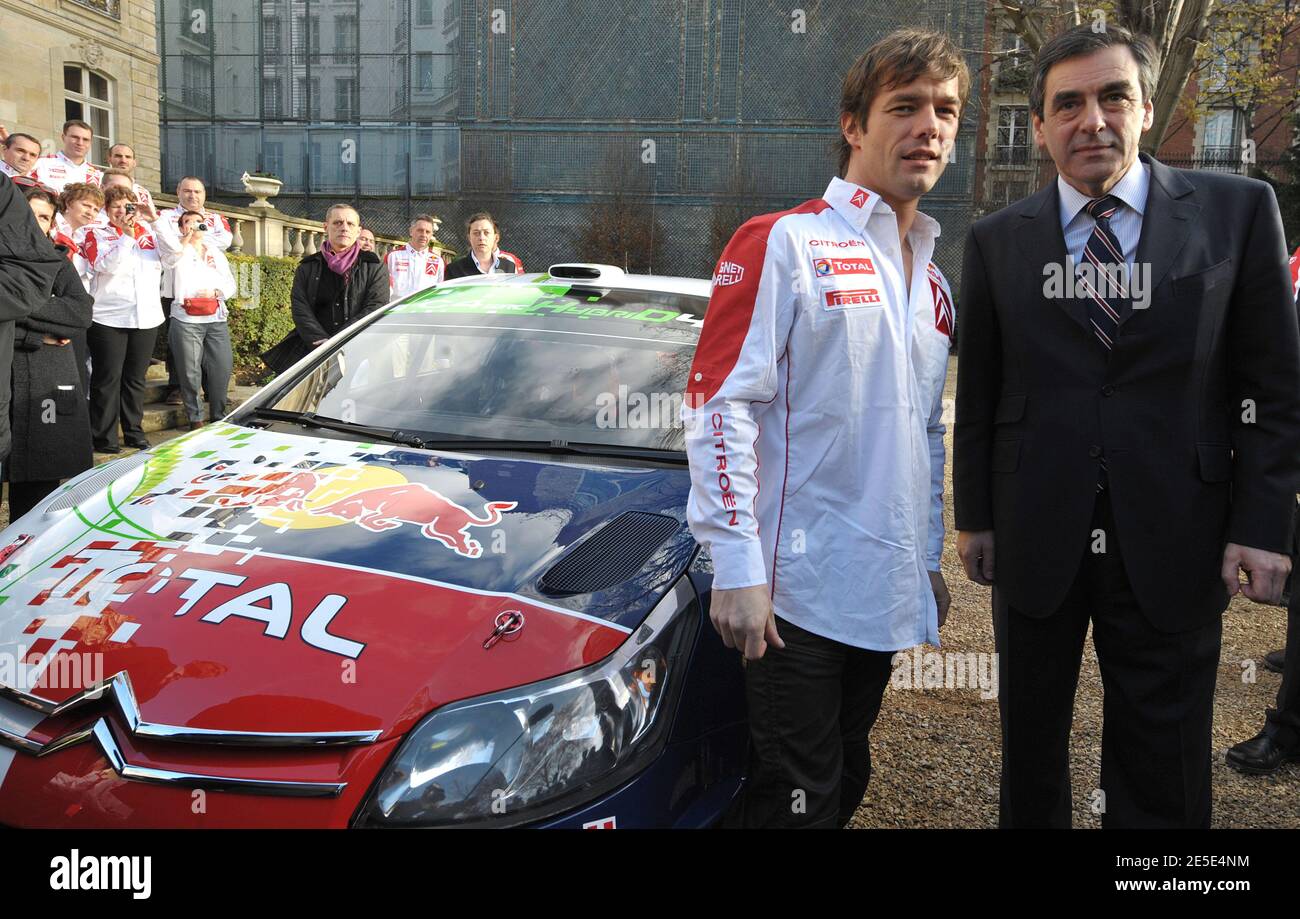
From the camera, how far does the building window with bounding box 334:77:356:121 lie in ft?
96.6

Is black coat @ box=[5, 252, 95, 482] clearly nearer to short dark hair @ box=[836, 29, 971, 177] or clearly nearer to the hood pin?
the hood pin

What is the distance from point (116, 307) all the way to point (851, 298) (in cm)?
714

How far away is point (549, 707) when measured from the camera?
6.46 feet

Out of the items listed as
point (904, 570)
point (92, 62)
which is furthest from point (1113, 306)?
point (92, 62)

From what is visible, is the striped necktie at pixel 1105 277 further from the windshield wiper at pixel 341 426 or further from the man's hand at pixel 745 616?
the windshield wiper at pixel 341 426

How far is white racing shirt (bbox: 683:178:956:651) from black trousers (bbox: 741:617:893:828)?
0.06 metres

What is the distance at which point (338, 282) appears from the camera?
7.09 meters

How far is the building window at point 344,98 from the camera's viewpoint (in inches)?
1160

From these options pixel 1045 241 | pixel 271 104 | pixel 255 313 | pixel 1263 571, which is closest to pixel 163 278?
pixel 255 313

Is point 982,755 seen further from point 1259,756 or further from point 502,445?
point 502,445

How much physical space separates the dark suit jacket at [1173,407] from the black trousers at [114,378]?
23.2ft

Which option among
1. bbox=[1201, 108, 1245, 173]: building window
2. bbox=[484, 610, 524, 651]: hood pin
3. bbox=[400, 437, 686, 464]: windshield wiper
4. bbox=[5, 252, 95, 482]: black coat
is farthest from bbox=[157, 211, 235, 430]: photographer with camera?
bbox=[1201, 108, 1245, 173]: building window

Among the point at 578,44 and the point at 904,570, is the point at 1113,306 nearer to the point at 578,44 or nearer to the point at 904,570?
the point at 904,570
